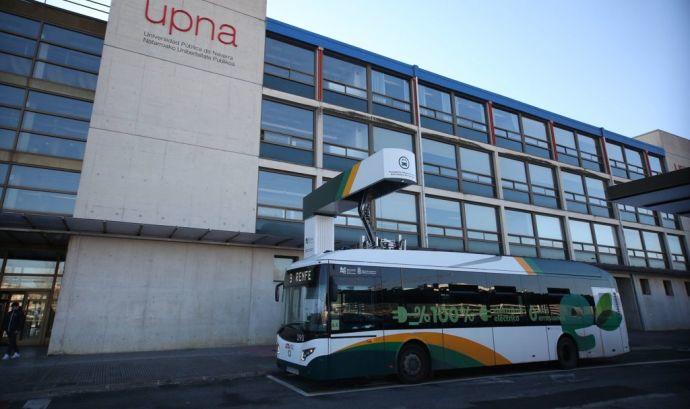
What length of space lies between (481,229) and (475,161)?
4150mm

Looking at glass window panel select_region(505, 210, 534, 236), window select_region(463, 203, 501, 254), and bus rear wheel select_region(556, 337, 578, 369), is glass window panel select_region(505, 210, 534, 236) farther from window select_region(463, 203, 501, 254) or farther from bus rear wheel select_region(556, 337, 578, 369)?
bus rear wheel select_region(556, 337, 578, 369)

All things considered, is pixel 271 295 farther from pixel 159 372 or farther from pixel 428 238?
pixel 428 238

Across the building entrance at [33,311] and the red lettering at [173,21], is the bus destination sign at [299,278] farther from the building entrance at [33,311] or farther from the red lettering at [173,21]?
the red lettering at [173,21]

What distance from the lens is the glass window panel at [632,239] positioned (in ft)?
91.2

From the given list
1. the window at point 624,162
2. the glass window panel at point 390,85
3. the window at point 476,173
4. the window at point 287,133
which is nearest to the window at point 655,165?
the window at point 624,162

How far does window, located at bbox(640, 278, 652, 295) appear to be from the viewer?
27.2m

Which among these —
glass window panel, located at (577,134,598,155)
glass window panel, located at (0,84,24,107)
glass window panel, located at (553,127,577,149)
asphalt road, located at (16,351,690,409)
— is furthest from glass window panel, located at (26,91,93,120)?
glass window panel, located at (577,134,598,155)

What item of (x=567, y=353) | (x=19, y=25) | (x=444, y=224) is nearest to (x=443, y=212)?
(x=444, y=224)

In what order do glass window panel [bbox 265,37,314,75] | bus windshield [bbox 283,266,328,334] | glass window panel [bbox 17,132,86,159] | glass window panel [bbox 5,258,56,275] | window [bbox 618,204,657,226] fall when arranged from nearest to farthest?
bus windshield [bbox 283,266,328,334] < glass window panel [bbox 17,132,86,159] < glass window panel [bbox 5,258,56,275] < glass window panel [bbox 265,37,314,75] < window [bbox 618,204,657,226]

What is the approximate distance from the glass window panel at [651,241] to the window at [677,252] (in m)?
0.93

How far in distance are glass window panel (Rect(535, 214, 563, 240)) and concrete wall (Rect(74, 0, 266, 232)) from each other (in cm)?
1769

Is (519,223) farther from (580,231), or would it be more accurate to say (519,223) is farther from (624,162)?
(624,162)

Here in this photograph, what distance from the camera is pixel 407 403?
25.0ft

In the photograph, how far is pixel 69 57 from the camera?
15922 mm
